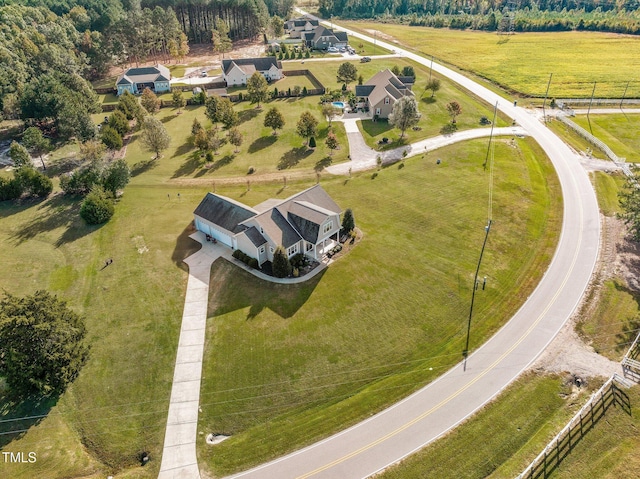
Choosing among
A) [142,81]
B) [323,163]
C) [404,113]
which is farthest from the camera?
[142,81]

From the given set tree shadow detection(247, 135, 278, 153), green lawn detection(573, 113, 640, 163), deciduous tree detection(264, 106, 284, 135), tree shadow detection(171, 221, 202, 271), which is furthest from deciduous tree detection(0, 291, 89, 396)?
green lawn detection(573, 113, 640, 163)

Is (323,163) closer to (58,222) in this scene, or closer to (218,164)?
(218,164)

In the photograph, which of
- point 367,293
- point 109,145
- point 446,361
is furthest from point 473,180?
point 109,145

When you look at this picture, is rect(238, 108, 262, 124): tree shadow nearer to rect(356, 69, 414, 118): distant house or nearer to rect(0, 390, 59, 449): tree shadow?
rect(356, 69, 414, 118): distant house

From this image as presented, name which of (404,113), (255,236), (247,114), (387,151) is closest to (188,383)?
(255,236)

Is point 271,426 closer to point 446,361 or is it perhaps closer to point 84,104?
point 446,361

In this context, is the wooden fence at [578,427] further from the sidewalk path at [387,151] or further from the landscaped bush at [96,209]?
the landscaped bush at [96,209]

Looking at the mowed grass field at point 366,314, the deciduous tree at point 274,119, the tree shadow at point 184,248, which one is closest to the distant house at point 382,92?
the deciduous tree at point 274,119
